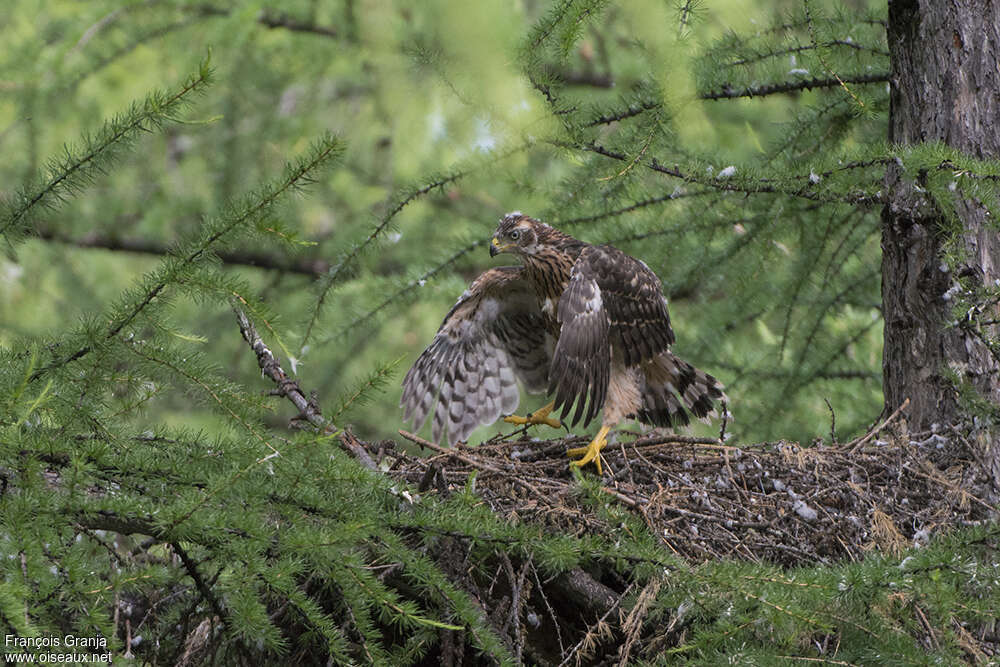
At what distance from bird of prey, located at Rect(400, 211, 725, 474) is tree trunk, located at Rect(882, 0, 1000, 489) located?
1.11m

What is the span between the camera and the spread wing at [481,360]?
5234mm

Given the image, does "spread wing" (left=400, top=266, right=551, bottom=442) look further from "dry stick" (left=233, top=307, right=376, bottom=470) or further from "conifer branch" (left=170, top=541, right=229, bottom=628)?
"conifer branch" (left=170, top=541, right=229, bottom=628)

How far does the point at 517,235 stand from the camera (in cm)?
485

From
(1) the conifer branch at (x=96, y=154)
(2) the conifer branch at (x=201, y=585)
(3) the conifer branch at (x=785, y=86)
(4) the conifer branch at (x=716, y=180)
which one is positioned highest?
(3) the conifer branch at (x=785, y=86)

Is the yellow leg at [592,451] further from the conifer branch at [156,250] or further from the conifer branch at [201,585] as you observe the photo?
the conifer branch at [156,250]

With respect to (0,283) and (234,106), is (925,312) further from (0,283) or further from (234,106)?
(0,283)

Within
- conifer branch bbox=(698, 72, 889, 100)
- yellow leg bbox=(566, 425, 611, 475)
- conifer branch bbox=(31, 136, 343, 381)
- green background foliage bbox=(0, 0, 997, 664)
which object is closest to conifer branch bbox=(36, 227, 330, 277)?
green background foliage bbox=(0, 0, 997, 664)

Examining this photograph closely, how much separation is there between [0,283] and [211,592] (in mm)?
6294

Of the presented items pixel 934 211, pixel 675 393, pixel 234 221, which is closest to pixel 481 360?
pixel 675 393

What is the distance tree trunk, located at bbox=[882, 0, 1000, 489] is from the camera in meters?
3.87

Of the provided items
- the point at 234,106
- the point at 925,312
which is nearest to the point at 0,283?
the point at 234,106

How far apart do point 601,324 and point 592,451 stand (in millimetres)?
609

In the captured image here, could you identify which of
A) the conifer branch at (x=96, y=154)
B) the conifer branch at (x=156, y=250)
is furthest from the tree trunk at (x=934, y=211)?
the conifer branch at (x=156, y=250)

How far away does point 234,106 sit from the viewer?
724cm
